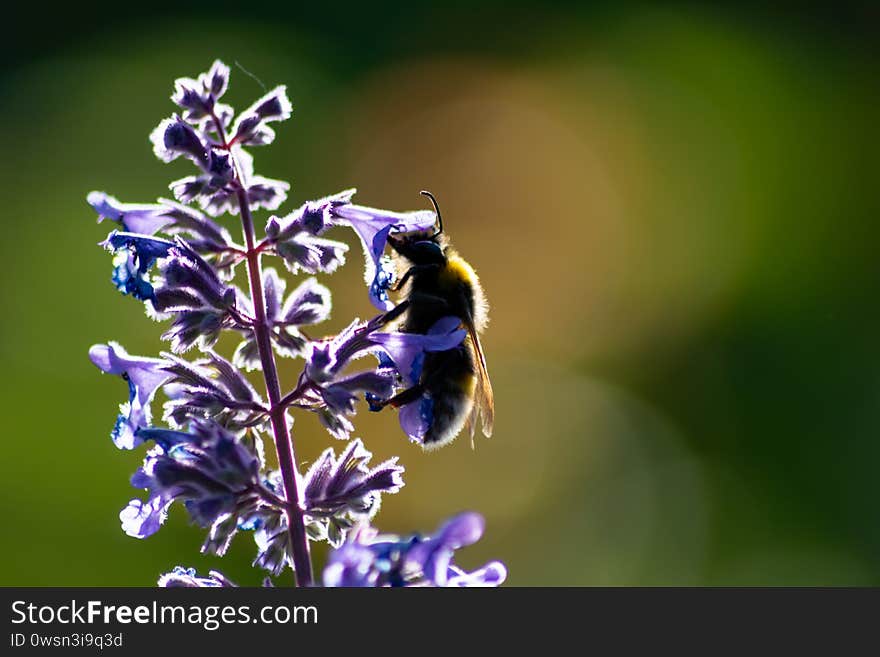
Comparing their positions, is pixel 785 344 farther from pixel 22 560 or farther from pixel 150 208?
pixel 150 208

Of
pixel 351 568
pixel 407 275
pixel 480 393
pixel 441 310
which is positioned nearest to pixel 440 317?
pixel 441 310

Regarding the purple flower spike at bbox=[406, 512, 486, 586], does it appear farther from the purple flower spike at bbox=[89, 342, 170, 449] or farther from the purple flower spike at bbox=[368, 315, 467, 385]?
the purple flower spike at bbox=[89, 342, 170, 449]

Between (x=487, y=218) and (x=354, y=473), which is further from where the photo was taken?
(x=487, y=218)

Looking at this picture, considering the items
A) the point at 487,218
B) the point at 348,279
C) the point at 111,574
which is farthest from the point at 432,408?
the point at 487,218

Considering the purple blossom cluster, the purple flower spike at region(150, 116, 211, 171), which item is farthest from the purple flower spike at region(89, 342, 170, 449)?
the purple flower spike at region(150, 116, 211, 171)

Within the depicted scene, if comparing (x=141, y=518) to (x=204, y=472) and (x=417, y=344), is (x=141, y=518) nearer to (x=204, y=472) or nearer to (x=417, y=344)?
(x=204, y=472)
